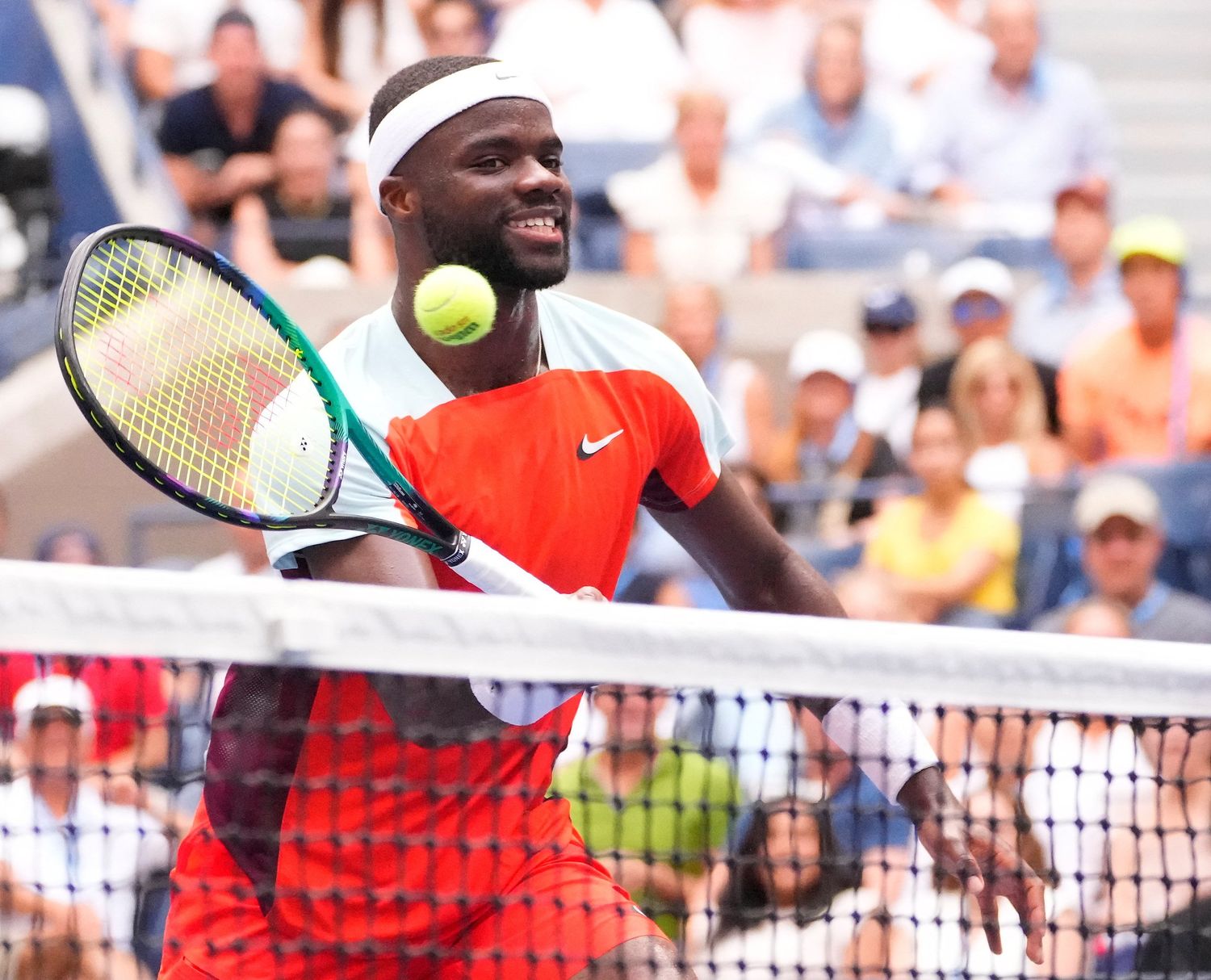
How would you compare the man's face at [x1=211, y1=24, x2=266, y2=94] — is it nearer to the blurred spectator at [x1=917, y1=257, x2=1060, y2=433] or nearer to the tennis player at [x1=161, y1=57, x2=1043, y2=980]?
the blurred spectator at [x1=917, y1=257, x2=1060, y2=433]

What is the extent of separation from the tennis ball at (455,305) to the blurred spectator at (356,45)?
6643 mm

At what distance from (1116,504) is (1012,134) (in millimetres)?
3208

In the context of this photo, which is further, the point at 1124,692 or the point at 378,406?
the point at 378,406

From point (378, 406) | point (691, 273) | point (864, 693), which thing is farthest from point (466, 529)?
point (691, 273)

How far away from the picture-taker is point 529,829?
3438 mm

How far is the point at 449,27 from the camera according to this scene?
9570 millimetres

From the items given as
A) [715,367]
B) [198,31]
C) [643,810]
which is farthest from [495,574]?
[198,31]

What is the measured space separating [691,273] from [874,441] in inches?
64.5

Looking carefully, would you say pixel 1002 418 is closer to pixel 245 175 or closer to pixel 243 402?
pixel 245 175

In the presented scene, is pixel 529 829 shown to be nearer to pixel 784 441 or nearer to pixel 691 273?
pixel 784 441

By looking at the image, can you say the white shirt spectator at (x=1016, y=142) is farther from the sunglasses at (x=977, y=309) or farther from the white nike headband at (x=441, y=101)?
the white nike headband at (x=441, y=101)

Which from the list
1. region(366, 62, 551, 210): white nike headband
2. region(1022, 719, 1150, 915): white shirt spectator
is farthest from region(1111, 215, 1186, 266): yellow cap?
region(366, 62, 551, 210): white nike headband

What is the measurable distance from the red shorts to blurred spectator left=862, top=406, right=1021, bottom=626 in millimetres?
3721

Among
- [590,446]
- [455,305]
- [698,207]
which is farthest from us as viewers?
[698,207]
